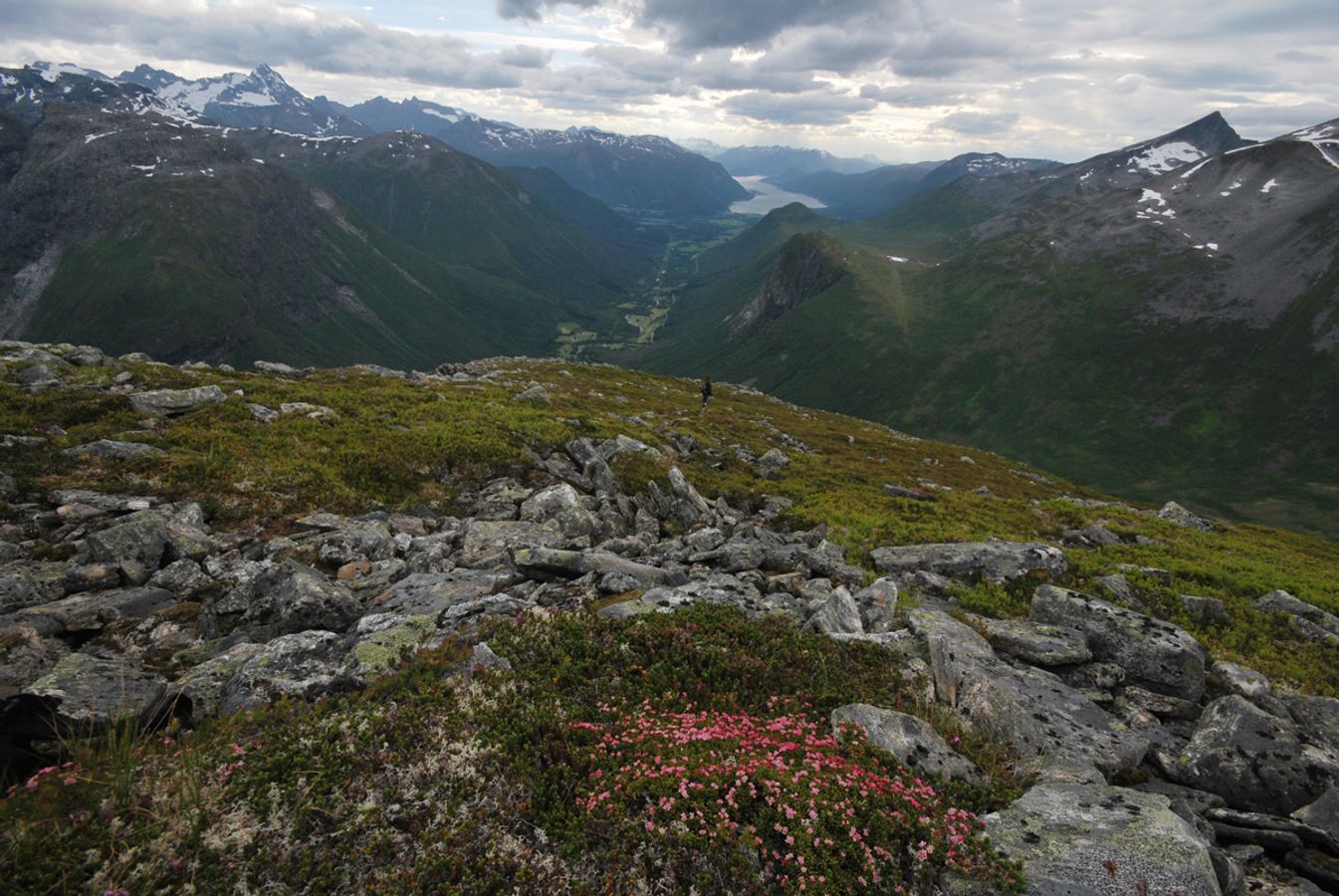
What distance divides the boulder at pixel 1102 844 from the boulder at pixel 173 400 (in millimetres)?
31883

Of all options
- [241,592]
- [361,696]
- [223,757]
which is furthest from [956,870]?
[241,592]

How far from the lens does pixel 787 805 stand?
7926 mm

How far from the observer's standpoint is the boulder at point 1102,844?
7.33 meters

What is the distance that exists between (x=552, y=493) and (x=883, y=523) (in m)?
15.0

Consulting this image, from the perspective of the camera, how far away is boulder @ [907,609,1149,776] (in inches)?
427

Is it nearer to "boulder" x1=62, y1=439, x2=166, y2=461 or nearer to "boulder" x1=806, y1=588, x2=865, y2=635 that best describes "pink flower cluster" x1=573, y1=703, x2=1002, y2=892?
"boulder" x1=806, y1=588, x2=865, y2=635

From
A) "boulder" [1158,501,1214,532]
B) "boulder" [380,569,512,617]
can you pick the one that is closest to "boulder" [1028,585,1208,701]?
"boulder" [380,569,512,617]

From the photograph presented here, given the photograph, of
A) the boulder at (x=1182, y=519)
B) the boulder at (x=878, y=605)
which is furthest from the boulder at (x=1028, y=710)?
the boulder at (x=1182, y=519)

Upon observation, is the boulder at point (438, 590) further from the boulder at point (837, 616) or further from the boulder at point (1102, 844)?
the boulder at point (1102, 844)

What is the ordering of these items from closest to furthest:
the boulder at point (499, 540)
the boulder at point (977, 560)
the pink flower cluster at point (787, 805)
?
the pink flower cluster at point (787, 805)
the boulder at point (499, 540)
the boulder at point (977, 560)

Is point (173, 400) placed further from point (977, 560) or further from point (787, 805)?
point (977, 560)

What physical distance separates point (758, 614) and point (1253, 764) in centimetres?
951

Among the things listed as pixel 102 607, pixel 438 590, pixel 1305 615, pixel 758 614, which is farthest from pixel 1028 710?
pixel 102 607

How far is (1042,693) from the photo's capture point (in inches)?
501
